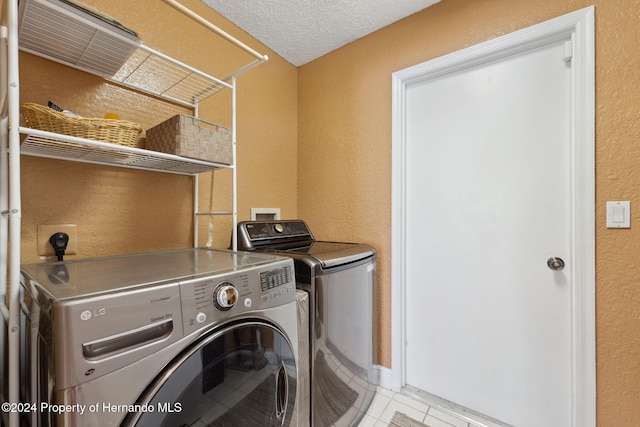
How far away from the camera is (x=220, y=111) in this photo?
66.0 inches

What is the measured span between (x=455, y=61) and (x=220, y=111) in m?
1.38

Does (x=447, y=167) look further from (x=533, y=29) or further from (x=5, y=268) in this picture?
(x=5, y=268)

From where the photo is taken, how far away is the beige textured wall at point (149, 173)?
108cm

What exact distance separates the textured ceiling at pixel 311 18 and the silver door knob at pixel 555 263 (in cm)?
153

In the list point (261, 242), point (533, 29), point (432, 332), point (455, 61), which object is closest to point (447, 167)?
point (455, 61)

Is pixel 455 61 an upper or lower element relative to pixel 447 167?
upper

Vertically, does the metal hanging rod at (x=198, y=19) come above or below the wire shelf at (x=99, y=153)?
above

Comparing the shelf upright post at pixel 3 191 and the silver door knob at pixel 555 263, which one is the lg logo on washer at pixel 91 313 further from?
the silver door knob at pixel 555 263

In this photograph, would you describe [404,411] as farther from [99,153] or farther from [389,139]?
[99,153]

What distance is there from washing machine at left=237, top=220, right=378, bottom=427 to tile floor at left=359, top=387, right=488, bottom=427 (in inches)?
2.1

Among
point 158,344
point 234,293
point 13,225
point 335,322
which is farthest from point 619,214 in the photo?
point 13,225

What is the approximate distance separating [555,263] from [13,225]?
78.7 inches

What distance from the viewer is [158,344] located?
25.5 inches

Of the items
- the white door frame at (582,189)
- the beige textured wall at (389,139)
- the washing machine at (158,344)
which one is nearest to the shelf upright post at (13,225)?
the washing machine at (158,344)
